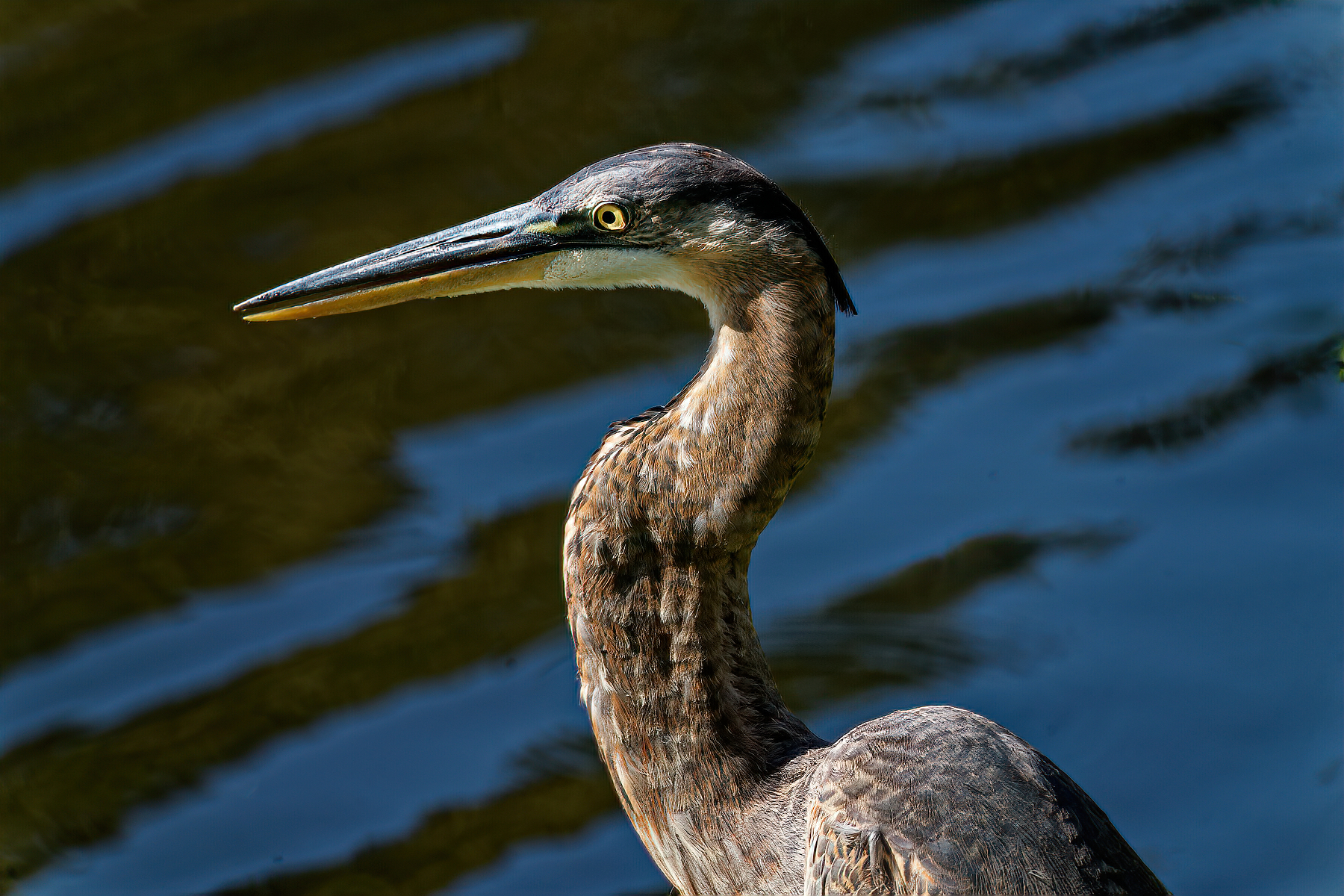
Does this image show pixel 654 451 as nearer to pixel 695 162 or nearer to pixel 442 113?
pixel 695 162

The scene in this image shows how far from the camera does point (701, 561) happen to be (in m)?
3.16

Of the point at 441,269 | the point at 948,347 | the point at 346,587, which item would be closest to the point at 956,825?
the point at 441,269

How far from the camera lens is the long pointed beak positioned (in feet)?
10.6

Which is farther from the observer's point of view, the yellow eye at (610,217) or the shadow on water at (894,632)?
the shadow on water at (894,632)

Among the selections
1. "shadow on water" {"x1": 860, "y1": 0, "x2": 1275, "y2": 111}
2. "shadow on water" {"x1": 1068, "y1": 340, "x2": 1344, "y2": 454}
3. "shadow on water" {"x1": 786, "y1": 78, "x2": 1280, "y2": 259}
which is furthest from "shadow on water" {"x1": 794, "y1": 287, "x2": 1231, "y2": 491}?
"shadow on water" {"x1": 860, "y1": 0, "x2": 1275, "y2": 111}

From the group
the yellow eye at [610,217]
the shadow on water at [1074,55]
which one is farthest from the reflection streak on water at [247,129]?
the yellow eye at [610,217]

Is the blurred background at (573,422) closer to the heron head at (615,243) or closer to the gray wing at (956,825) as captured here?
the gray wing at (956,825)

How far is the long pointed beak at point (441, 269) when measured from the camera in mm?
3229

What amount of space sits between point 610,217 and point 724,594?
83cm

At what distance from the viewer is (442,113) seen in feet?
23.2

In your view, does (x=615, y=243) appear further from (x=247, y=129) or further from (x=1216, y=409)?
(x=247, y=129)

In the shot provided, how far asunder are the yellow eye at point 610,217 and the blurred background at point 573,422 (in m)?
2.14

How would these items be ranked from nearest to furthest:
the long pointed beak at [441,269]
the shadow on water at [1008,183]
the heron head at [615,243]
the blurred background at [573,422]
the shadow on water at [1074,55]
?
1. the heron head at [615,243]
2. the long pointed beak at [441,269]
3. the blurred background at [573,422]
4. the shadow on water at [1008,183]
5. the shadow on water at [1074,55]

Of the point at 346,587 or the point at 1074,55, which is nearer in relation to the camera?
the point at 346,587
